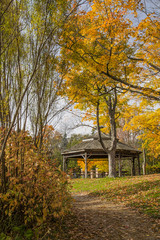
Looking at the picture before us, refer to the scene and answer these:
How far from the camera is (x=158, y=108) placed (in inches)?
500

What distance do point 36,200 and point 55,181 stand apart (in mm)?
487

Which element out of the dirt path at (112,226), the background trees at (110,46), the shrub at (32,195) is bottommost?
the dirt path at (112,226)

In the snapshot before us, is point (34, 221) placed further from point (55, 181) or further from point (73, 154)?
point (73, 154)

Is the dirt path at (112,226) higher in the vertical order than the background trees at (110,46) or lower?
lower

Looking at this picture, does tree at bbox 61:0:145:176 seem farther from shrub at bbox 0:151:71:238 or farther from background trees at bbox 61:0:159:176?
shrub at bbox 0:151:71:238

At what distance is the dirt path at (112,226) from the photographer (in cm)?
395

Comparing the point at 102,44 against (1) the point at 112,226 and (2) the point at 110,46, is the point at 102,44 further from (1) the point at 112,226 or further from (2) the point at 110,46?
(1) the point at 112,226

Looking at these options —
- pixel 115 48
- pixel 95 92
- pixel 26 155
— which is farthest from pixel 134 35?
pixel 26 155

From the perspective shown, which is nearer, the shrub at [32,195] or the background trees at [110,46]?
the shrub at [32,195]

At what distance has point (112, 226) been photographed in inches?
177

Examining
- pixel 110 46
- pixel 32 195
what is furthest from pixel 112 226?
pixel 110 46

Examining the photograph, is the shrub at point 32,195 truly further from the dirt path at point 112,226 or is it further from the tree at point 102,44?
the tree at point 102,44

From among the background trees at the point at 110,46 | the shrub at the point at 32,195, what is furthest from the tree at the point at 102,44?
the shrub at the point at 32,195

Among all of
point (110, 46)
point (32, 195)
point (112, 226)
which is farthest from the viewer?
point (110, 46)
